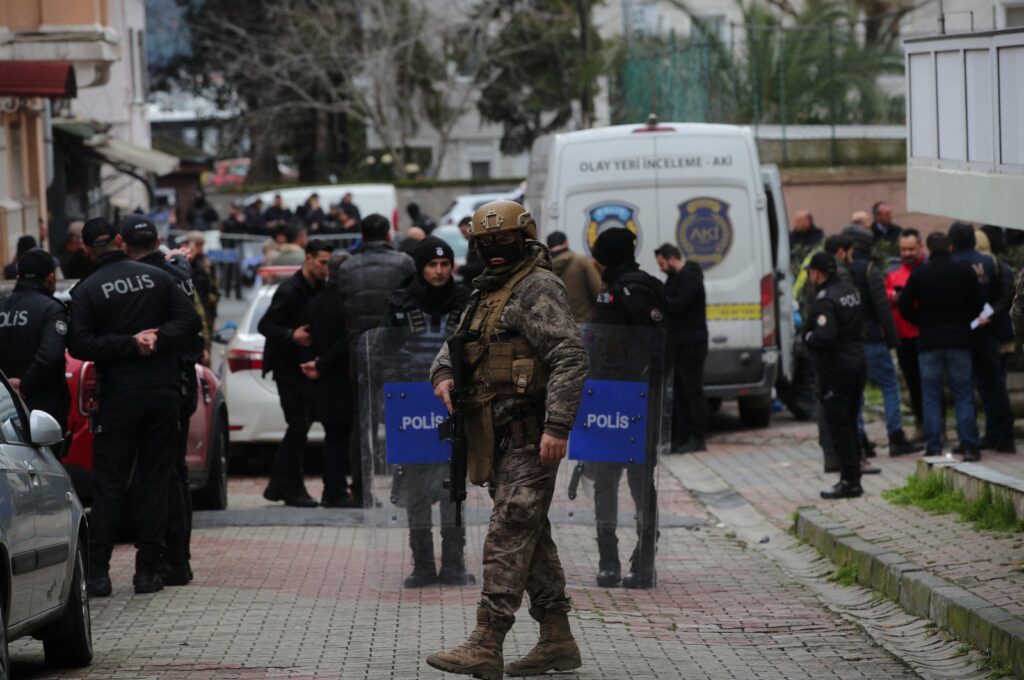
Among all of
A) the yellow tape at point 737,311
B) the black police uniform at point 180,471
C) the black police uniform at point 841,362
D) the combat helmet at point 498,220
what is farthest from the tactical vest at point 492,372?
the yellow tape at point 737,311

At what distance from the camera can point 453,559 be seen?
9898 mm

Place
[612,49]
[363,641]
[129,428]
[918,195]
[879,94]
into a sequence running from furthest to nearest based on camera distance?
[612,49] < [879,94] < [918,195] < [129,428] < [363,641]

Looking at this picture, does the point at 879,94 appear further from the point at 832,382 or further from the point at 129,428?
the point at 129,428

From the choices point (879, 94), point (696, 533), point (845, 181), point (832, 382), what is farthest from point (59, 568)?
point (879, 94)

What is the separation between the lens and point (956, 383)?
46.5 feet

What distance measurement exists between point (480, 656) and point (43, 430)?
1.99 metres

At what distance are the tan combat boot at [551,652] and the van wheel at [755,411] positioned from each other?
1022 centimetres

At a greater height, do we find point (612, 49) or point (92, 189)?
point (612, 49)

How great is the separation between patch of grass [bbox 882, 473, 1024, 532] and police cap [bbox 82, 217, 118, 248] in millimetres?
5233

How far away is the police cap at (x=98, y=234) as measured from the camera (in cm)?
954

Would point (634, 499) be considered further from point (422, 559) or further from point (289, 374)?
point (289, 374)

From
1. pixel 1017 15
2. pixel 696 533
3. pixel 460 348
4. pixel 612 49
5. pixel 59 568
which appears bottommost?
pixel 696 533

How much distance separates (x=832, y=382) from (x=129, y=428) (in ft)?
18.3

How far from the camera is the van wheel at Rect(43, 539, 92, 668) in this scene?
24.6 ft
